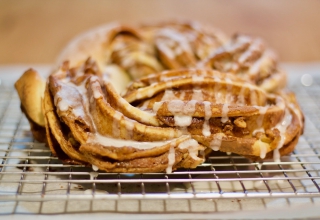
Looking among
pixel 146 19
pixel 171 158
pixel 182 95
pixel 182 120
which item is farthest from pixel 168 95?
pixel 146 19

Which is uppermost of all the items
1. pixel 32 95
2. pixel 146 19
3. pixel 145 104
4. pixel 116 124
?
pixel 146 19

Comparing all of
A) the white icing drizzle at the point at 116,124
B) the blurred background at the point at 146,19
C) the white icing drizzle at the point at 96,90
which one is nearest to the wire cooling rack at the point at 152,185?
the white icing drizzle at the point at 116,124

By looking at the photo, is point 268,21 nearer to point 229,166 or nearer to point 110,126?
point 229,166

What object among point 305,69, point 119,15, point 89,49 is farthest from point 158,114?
point 119,15

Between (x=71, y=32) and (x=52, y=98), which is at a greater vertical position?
(x=71, y=32)

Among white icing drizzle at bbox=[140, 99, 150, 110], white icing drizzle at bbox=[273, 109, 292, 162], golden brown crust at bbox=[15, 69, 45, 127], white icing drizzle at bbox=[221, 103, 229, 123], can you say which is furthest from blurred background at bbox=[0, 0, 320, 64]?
white icing drizzle at bbox=[221, 103, 229, 123]

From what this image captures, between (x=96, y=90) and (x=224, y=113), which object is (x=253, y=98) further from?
(x=96, y=90)

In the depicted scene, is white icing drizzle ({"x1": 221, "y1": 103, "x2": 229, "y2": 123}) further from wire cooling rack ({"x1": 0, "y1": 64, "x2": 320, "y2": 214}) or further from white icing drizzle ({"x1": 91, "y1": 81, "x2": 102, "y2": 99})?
white icing drizzle ({"x1": 91, "y1": 81, "x2": 102, "y2": 99})
